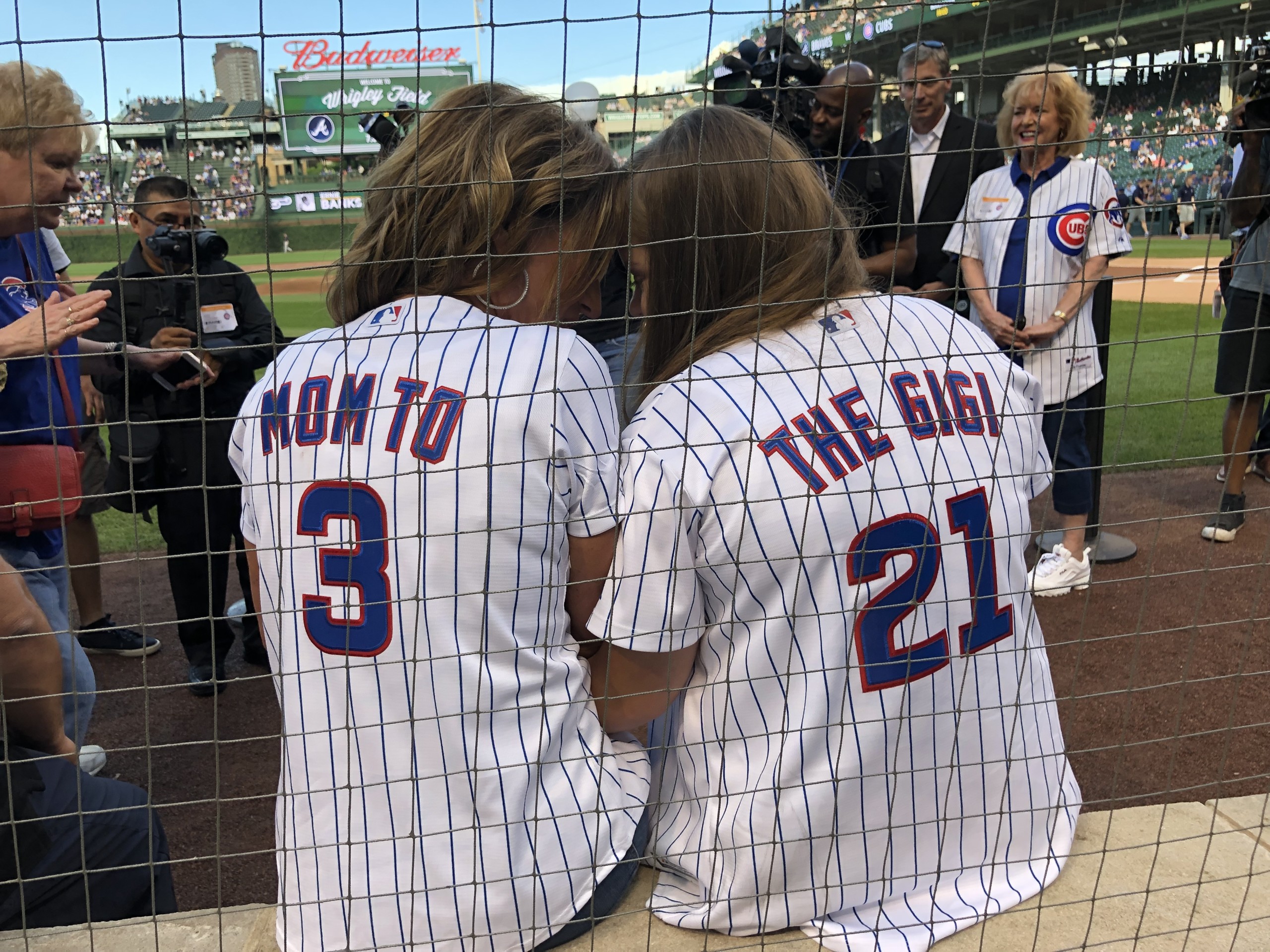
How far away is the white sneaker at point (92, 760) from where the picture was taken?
2656mm

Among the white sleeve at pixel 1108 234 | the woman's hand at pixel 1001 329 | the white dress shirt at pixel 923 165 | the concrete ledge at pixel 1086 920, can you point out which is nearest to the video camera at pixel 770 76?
the white dress shirt at pixel 923 165

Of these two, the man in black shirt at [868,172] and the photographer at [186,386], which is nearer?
the photographer at [186,386]

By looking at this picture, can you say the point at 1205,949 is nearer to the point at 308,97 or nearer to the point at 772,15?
the point at 772,15

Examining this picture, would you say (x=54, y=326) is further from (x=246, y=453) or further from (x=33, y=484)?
(x=246, y=453)

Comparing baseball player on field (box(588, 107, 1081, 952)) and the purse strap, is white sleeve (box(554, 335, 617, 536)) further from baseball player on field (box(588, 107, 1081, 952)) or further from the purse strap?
the purse strap

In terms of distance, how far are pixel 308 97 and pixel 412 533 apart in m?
34.6

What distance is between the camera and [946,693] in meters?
1.43

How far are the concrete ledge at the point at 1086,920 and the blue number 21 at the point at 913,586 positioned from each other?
0.43m

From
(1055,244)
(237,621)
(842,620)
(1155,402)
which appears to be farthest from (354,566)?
(1055,244)

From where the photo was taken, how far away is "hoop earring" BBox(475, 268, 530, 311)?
4.87 feet

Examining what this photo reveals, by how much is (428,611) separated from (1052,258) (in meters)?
3.06

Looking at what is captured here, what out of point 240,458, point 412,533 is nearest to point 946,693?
point 412,533

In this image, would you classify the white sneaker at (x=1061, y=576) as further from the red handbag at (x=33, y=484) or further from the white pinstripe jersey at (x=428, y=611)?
the red handbag at (x=33, y=484)

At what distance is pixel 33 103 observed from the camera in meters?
2.05
